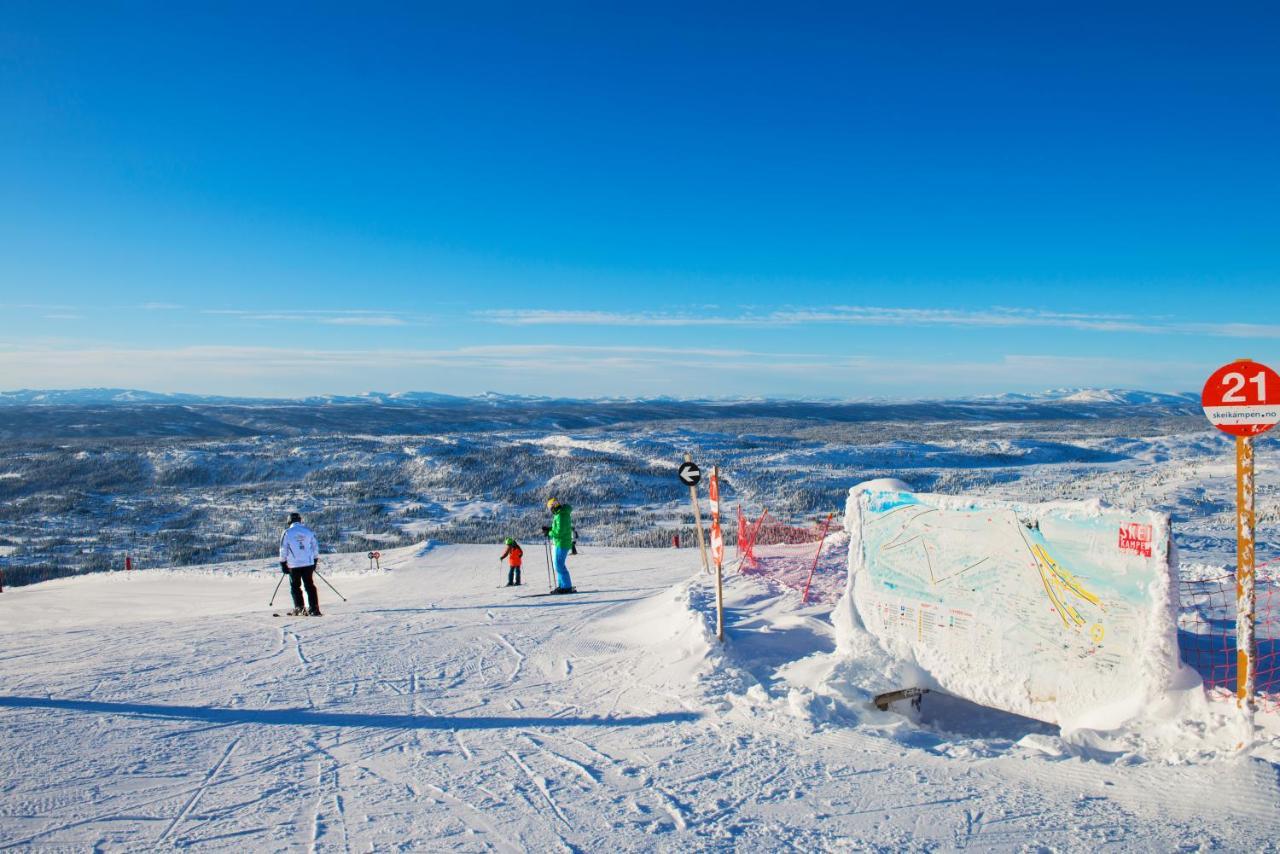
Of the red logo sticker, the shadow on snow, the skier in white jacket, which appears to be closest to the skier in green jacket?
the skier in white jacket

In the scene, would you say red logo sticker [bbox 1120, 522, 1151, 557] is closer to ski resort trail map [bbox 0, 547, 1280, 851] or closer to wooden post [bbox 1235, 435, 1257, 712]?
wooden post [bbox 1235, 435, 1257, 712]

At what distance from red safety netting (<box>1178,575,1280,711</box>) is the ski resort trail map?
1508 millimetres

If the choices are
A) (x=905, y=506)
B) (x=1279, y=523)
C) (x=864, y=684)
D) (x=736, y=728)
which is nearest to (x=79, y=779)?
(x=736, y=728)

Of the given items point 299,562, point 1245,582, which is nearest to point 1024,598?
point 1245,582

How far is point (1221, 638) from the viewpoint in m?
7.57

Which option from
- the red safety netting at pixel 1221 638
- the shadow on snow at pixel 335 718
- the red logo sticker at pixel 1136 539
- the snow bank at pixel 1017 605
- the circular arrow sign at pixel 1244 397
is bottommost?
the shadow on snow at pixel 335 718

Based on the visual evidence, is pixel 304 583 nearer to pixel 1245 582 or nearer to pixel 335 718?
pixel 335 718

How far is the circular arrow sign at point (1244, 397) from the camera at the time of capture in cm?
511

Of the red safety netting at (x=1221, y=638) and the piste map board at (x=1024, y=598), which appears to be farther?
the red safety netting at (x=1221, y=638)

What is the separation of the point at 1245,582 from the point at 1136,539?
26.5 inches

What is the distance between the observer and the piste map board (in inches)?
219

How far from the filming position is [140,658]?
26.6 ft

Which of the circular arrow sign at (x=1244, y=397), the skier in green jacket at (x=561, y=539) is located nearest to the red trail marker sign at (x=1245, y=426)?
the circular arrow sign at (x=1244, y=397)

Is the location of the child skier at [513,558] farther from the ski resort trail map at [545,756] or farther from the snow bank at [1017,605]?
the snow bank at [1017,605]
